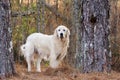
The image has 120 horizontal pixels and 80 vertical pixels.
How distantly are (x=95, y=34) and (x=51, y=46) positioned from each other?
4.62 meters

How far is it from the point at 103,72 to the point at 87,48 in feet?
1.93

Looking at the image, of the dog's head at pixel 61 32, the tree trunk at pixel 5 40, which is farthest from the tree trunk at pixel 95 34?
the dog's head at pixel 61 32

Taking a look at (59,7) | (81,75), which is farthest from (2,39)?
(59,7)

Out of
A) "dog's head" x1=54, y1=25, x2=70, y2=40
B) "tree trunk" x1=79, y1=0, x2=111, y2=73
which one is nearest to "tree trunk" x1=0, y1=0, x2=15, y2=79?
"tree trunk" x1=79, y1=0, x2=111, y2=73

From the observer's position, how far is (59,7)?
19.6m

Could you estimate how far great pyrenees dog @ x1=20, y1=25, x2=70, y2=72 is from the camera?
12602 mm

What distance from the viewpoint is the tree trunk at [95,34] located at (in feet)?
27.3

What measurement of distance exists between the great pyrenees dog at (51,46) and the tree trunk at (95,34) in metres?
4.09

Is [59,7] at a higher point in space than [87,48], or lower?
higher

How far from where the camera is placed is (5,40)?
8219 millimetres

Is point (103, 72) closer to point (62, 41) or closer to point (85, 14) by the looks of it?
point (85, 14)

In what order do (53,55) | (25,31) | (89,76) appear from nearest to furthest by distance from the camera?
(89,76) → (53,55) → (25,31)

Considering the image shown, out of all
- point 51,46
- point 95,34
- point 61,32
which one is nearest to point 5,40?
point 95,34

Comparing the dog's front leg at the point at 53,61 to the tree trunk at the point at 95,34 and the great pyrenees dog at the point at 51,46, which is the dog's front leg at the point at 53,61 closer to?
the great pyrenees dog at the point at 51,46
